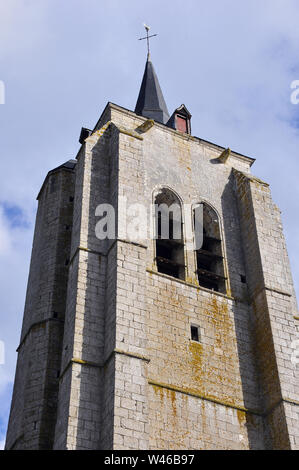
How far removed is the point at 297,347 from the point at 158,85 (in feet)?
38.3

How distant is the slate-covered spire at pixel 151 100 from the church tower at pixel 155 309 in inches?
121

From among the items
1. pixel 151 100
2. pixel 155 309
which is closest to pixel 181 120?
pixel 151 100

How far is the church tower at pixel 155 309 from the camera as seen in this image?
12.6 meters

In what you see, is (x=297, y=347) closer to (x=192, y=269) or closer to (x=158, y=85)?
(x=192, y=269)

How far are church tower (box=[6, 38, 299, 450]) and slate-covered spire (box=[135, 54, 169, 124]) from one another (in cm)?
307

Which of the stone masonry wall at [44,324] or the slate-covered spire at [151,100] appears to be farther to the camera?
the slate-covered spire at [151,100]

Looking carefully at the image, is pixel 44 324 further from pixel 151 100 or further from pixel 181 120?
pixel 151 100

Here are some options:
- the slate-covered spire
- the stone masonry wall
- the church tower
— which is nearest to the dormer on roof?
the slate-covered spire

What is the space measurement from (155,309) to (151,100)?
9.78 meters

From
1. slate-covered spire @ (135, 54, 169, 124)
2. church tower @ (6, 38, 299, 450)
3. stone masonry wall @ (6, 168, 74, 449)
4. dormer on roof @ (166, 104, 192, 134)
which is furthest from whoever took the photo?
slate-covered spire @ (135, 54, 169, 124)

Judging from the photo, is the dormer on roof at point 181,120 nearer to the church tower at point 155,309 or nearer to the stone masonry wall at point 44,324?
the church tower at point 155,309

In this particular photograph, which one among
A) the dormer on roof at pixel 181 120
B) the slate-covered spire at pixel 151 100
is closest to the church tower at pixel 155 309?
the dormer on roof at pixel 181 120

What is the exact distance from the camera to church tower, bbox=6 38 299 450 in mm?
12609

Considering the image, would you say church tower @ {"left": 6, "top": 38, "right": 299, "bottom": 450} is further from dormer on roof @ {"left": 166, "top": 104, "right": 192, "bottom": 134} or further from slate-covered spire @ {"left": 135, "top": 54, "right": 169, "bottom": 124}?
slate-covered spire @ {"left": 135, "top": 54, "right": 169, "bottom": 124}
